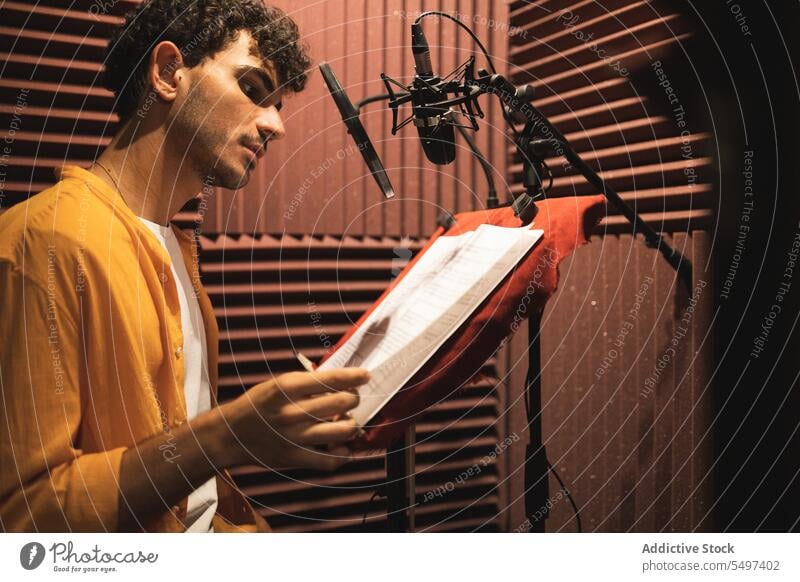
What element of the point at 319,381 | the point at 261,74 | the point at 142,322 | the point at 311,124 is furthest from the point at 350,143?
the point at 319,381

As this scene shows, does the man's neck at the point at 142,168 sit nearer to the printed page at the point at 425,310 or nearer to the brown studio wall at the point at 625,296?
the printed page at the point at 425,310

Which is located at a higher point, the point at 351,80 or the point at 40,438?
the point at 351,80

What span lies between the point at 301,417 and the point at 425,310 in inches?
8.0

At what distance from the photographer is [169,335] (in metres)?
1.01

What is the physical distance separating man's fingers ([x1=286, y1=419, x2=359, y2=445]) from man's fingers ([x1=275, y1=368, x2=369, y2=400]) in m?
0.04

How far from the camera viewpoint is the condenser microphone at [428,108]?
1027 mm

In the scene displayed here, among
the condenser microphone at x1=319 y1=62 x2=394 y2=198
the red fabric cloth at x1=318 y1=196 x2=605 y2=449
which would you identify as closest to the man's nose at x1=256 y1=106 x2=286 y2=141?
the condenser microphone at x1=319 y1=62 x2=394 y2=198

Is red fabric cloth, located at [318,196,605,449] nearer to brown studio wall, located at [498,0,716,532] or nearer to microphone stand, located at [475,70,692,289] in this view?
microphone stand, located at [475,70,692,289]

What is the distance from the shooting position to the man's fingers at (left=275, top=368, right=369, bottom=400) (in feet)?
2.28

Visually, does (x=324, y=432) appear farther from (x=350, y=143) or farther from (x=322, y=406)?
(x=350, y=143)

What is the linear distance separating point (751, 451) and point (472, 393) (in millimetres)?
847

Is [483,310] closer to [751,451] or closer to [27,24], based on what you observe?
[751,451]
